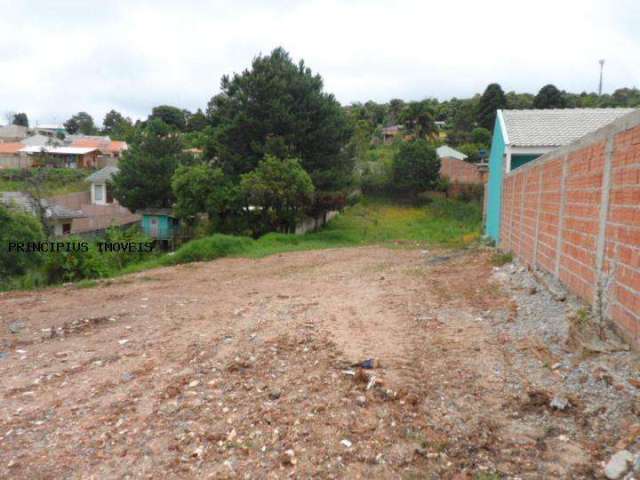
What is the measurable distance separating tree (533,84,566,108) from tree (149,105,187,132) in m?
38.0

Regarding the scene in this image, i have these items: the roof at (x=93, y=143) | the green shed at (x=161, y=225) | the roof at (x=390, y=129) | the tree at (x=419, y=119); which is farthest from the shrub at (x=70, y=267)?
the roof at (x=390, y=129)

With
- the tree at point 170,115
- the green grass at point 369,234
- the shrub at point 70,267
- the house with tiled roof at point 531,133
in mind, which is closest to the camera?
the house with tiled roof at point 531,133

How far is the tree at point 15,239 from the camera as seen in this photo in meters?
11.8

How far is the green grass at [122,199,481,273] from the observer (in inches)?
554

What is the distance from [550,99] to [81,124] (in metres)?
71.4

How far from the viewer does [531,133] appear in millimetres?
12094

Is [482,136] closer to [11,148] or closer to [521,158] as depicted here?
[521,158]

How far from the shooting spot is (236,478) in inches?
92.9

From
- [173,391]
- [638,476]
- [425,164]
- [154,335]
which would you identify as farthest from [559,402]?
[425,164]

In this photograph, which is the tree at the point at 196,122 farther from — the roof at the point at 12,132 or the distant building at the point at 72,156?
the roof at the point at 12,132

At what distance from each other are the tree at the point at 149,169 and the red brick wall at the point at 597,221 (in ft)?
69.0

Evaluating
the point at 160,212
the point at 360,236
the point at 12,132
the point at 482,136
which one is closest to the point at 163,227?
the point at 160,212

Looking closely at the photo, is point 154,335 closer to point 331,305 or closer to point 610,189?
point 331,305

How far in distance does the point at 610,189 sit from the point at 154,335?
4578mm
